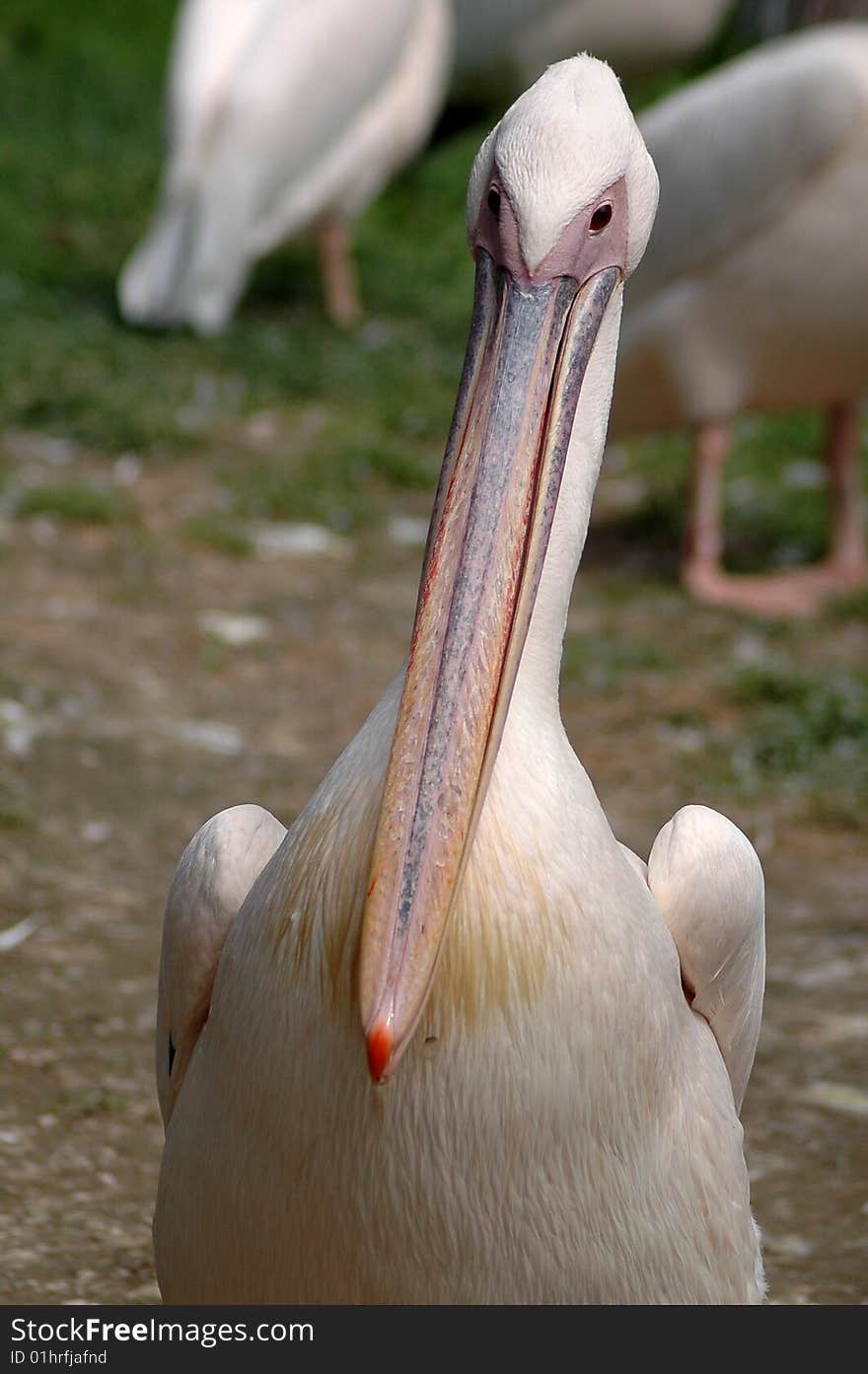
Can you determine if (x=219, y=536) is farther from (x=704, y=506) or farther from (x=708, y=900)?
(x=708, y=900)

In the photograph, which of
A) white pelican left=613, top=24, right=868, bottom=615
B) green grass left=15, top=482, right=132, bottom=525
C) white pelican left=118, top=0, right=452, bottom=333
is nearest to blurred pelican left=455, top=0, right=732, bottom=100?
white pelican left=118, top=0, right=452, bottom=333

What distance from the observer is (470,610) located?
6.19 ft

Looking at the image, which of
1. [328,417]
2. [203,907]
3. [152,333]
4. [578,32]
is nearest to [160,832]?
[203,907]

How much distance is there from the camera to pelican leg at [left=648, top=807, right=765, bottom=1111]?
2.14 m

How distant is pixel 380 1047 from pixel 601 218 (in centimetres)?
86

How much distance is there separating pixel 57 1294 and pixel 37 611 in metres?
2.69

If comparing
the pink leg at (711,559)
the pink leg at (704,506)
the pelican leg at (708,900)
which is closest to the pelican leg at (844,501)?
the pink leg at (711,559)

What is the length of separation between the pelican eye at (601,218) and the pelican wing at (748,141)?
10.5 ft

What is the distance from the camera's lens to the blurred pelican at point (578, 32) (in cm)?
877

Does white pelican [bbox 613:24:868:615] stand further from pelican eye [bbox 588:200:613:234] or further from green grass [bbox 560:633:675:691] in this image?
pelican eye [bbox 588:200:613:234]

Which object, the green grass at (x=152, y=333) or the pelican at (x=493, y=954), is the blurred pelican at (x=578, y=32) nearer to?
the green grass at (x=152, y=333)

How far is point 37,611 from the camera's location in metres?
4.96
